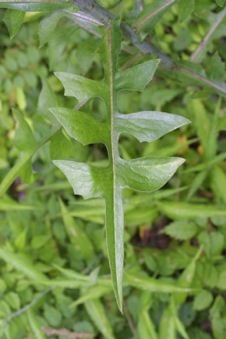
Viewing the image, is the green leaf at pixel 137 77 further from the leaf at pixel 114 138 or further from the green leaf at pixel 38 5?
the green leaf at pixel 38 5

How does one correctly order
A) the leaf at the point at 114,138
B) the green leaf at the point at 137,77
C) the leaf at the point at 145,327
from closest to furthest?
the leaf at the point at 114,138 < the green leaf at the point at 137,77 < the leaf at the point at 145,327

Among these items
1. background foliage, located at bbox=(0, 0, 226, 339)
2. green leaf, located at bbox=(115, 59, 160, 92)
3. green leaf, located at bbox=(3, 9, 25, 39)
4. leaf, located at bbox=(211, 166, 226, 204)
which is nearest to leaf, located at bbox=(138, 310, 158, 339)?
background foliage, located at bbox=(0, 0, 226, 339)

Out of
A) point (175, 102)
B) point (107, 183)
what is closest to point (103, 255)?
point (175, 102)

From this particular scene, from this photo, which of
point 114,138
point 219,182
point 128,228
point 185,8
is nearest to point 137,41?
point 185,8

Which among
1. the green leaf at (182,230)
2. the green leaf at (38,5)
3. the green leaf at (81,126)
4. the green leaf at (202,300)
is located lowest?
the green leaf at (202,300)

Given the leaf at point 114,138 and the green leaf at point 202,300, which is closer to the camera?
the leaf at point 114,138

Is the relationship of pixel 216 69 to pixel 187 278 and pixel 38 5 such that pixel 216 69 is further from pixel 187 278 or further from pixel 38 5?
pixel 187 278

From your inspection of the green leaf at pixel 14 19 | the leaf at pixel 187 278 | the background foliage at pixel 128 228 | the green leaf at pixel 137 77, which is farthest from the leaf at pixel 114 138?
the leaf at pixel 187 278
